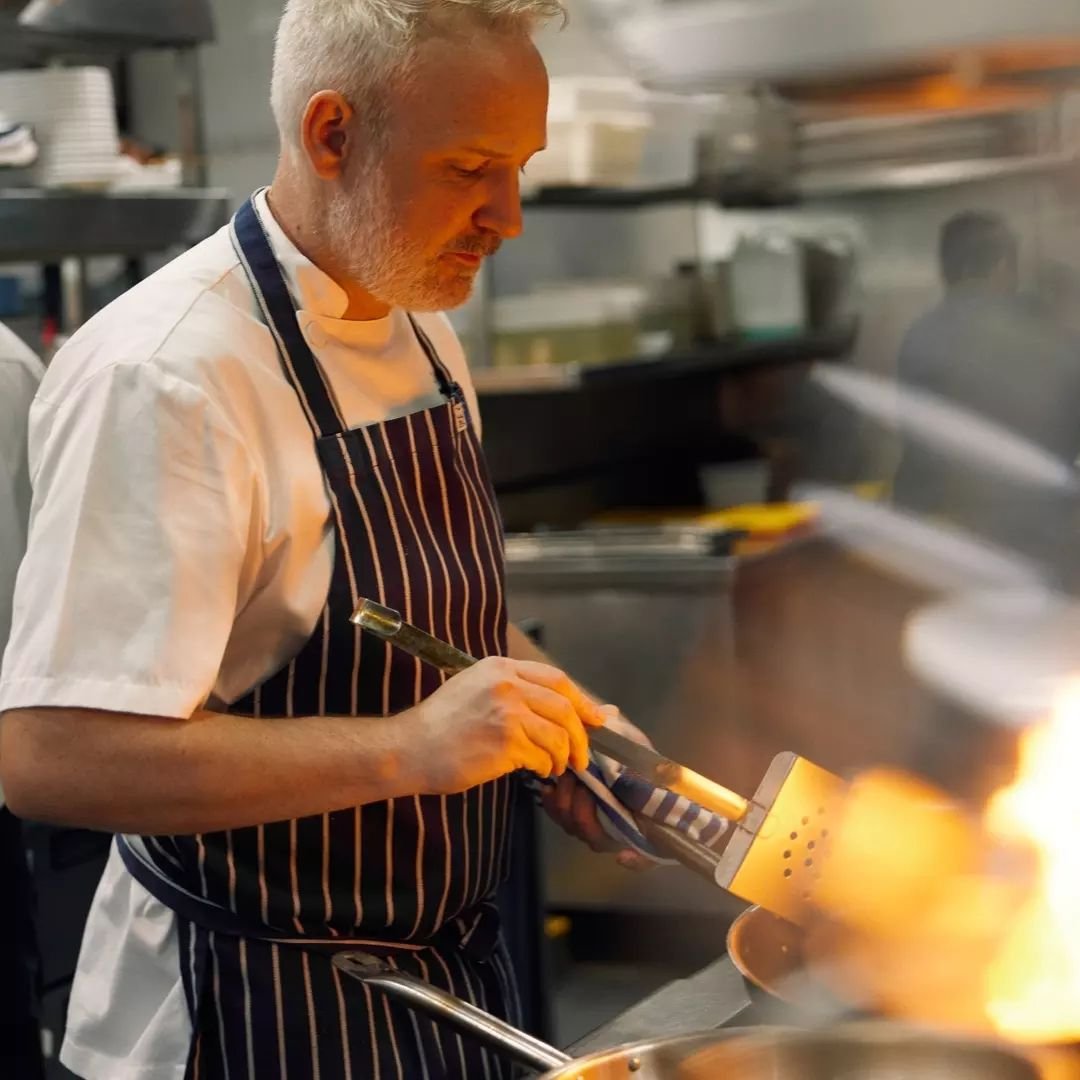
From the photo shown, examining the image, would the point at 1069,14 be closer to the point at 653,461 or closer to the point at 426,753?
the point at 426,753

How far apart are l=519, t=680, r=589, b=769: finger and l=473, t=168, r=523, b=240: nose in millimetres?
389

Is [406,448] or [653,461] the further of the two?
[653,461]

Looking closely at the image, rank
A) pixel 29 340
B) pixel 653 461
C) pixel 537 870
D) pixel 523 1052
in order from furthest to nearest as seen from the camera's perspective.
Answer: pixel 653 461, pixel 29 340, pixel 537 870, pixel 523 1052

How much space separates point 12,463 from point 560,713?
0.77 meters

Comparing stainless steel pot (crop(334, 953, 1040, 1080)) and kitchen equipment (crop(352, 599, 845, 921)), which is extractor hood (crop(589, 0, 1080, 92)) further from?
stainless steel pot (crop(334, 953, 1040, 1080))

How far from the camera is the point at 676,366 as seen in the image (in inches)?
169

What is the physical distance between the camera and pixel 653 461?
5176 millimetres

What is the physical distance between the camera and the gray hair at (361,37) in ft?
4.47

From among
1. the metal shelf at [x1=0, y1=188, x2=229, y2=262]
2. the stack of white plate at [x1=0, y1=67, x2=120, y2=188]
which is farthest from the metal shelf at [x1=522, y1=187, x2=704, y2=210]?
the stack of white plate at [x1=0, y1=67, x2=120, y2=188]

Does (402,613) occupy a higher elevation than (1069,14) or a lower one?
lower

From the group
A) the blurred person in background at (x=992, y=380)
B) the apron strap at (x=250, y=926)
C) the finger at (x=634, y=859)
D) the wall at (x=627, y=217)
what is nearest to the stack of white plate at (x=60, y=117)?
the apron strap at (x=250, y=926)

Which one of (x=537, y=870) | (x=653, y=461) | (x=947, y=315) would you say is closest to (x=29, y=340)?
(x=537, y=870)

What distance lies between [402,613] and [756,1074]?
495 millimetres

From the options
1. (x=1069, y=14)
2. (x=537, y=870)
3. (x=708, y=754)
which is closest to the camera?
(x=1069, y=14)
